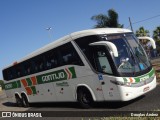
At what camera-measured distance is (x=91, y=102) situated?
1305cm

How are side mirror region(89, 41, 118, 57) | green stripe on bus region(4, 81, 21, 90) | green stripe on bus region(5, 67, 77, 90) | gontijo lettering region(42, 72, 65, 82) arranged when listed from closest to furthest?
side mirror region(89, 41, 118, 57) < green stripe on bus region(5, 67, 77, 90) < gontijo lettering region(42, 72, 65, 82) < green stripe on bus region(4, 81, 21, 90)

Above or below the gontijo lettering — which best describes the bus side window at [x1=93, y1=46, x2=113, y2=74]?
above

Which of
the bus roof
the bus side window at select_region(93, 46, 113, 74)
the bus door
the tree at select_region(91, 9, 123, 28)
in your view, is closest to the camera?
the bus door

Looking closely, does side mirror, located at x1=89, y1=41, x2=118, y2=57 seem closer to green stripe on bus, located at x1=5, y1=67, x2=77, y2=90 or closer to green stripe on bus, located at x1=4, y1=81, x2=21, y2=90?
green stripe on bus, located at x1=5, y1=67, x2=77, y2=90

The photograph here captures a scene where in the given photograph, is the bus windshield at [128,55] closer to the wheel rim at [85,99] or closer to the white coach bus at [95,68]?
the white coach bus at [95,68]

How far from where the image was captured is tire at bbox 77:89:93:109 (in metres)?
13.1

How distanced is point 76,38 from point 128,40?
229cm

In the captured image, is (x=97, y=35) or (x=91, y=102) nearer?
(x=97, y=35)

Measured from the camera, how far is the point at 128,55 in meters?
11.9

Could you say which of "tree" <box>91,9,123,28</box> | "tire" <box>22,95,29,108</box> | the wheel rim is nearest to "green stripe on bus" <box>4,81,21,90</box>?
"tire" <box>22,95,29,108</box>

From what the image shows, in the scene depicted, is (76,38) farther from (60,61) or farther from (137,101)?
(137,101)

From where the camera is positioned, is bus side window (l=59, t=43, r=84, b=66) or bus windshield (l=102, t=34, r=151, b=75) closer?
bus windshield (l=102, t=34, r=151, b=75)

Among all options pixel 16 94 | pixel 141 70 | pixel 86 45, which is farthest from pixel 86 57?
pixel 16 94

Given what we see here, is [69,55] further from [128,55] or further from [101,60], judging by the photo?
[128,55]
